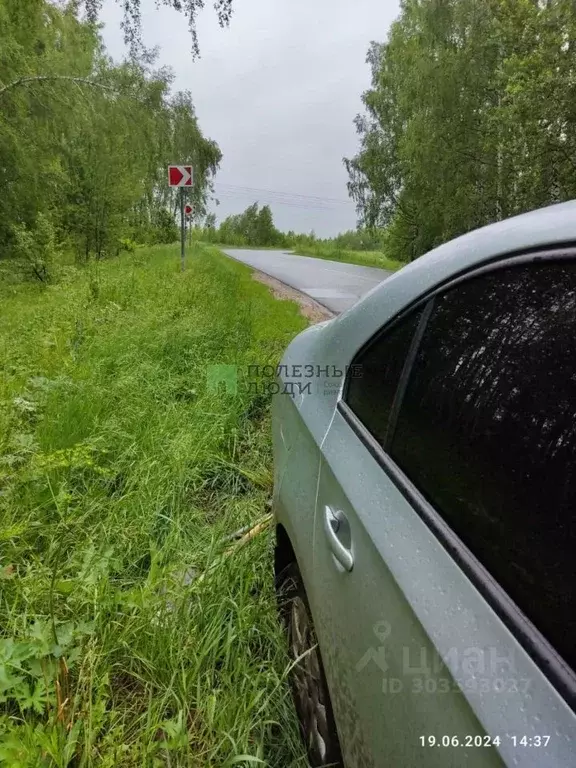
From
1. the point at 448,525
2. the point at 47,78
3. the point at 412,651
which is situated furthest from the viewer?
the point at 47,78

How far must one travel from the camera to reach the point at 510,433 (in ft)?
3.02

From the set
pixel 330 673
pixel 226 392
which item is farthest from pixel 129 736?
pixel 226 392

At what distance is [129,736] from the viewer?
5.51ft

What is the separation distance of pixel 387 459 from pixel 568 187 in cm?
1322

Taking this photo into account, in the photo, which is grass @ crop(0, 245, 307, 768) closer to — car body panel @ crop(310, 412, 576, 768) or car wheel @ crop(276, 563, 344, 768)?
car wheel @ crop(276, 563, 344, 768)

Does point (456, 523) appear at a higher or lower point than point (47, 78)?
lower

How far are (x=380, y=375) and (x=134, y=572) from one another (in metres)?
1.64

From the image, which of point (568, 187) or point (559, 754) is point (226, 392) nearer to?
point (559, 754)

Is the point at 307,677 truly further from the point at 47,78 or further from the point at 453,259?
the point at 47,78

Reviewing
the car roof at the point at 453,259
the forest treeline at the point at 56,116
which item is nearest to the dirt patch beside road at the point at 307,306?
the forest treeline at the point at 56,116

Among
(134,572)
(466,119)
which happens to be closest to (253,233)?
(466,119)

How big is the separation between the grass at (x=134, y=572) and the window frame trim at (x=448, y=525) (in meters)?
0.92

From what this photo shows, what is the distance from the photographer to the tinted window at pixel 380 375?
138cm

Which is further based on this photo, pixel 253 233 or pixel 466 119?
pixel 253 233
